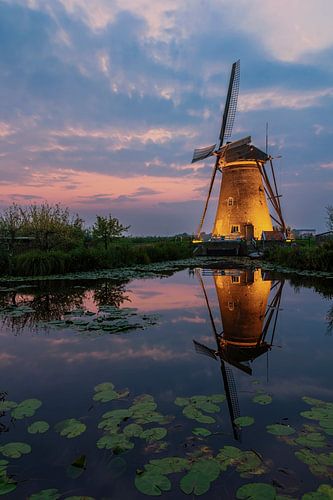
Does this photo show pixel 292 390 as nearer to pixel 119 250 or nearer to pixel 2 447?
pixel 2 447

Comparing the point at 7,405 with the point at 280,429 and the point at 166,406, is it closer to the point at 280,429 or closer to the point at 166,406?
the point at 166,406

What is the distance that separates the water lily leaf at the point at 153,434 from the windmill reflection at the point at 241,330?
56 centimetres

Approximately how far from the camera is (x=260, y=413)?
2.92 meters

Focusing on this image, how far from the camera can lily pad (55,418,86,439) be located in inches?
103

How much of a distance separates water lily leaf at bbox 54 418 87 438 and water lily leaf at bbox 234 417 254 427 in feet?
4.05

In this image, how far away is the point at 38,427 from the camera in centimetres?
269

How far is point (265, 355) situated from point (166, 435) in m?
2.34

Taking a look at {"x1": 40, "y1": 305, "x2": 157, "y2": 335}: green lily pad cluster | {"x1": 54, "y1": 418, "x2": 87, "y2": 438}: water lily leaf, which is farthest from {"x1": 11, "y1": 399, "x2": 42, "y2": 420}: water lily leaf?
{"x1": 40, "y1": 305, "x2": 157, "y2": 335}: green lily pad cluster

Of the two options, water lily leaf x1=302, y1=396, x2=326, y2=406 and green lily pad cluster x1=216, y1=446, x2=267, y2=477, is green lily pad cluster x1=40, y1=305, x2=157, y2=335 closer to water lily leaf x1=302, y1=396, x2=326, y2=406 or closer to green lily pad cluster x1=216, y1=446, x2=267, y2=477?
water lily leaf x1=302, y1=396, x2=326, y2=406

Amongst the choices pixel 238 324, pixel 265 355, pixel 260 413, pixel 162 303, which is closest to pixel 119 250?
pixel 162 303

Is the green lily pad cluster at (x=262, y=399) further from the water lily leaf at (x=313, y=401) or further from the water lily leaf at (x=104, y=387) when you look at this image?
the water lily leaf at (x=104, y=387)

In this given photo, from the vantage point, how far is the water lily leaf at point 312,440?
2.42 m

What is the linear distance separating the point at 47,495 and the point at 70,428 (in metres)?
0.71

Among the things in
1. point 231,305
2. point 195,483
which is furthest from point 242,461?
point 231,305
